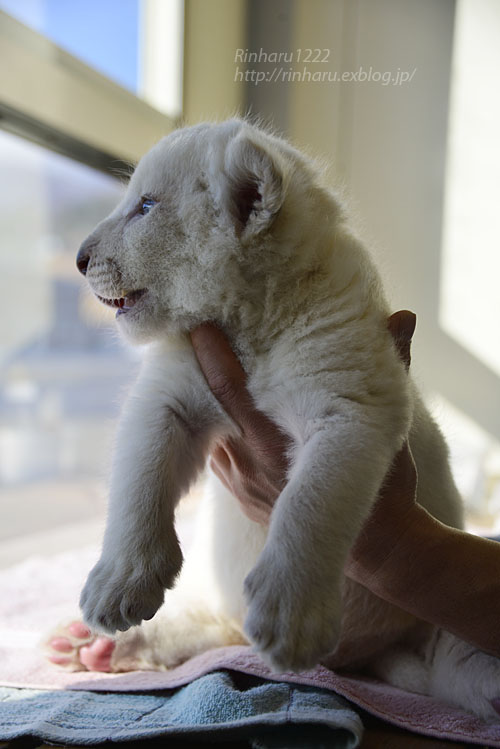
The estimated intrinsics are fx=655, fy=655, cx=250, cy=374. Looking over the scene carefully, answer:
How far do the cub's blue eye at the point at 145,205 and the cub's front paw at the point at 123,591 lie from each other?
0.69 metres

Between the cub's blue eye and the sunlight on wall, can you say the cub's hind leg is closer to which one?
the cub's blue eye

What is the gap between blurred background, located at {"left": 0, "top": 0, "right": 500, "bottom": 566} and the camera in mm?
2174

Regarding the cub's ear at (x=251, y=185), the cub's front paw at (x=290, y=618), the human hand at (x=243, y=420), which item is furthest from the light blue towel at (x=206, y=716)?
the cub's ear at (x=251, y=185)

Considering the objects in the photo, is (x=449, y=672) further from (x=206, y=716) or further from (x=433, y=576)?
(x=206, y=716)

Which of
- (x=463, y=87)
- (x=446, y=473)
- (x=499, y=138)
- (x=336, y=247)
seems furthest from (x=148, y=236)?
(x=499, y=138)

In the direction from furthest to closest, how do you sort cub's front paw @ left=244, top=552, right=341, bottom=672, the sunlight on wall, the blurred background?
the sunlight on wall
the blurred background
cub's front paw @ left=244, top=552, right=341, bottom=672

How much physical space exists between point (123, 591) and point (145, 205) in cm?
76

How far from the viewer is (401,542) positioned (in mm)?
1247

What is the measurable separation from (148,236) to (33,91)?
3.63 ft

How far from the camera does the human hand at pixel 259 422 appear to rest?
3.94 feet

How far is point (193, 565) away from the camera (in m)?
1.69

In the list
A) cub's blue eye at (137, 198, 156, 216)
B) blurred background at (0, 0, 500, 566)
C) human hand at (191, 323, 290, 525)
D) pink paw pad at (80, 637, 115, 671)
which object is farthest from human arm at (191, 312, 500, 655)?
pink paw pad at (80, 637, 115, 671)

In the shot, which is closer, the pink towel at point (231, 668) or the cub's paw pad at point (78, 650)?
the pink towel at point (231, 668)

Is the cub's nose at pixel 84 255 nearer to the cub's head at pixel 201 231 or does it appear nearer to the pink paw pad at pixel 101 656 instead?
the cub's head at pixel 201 231
